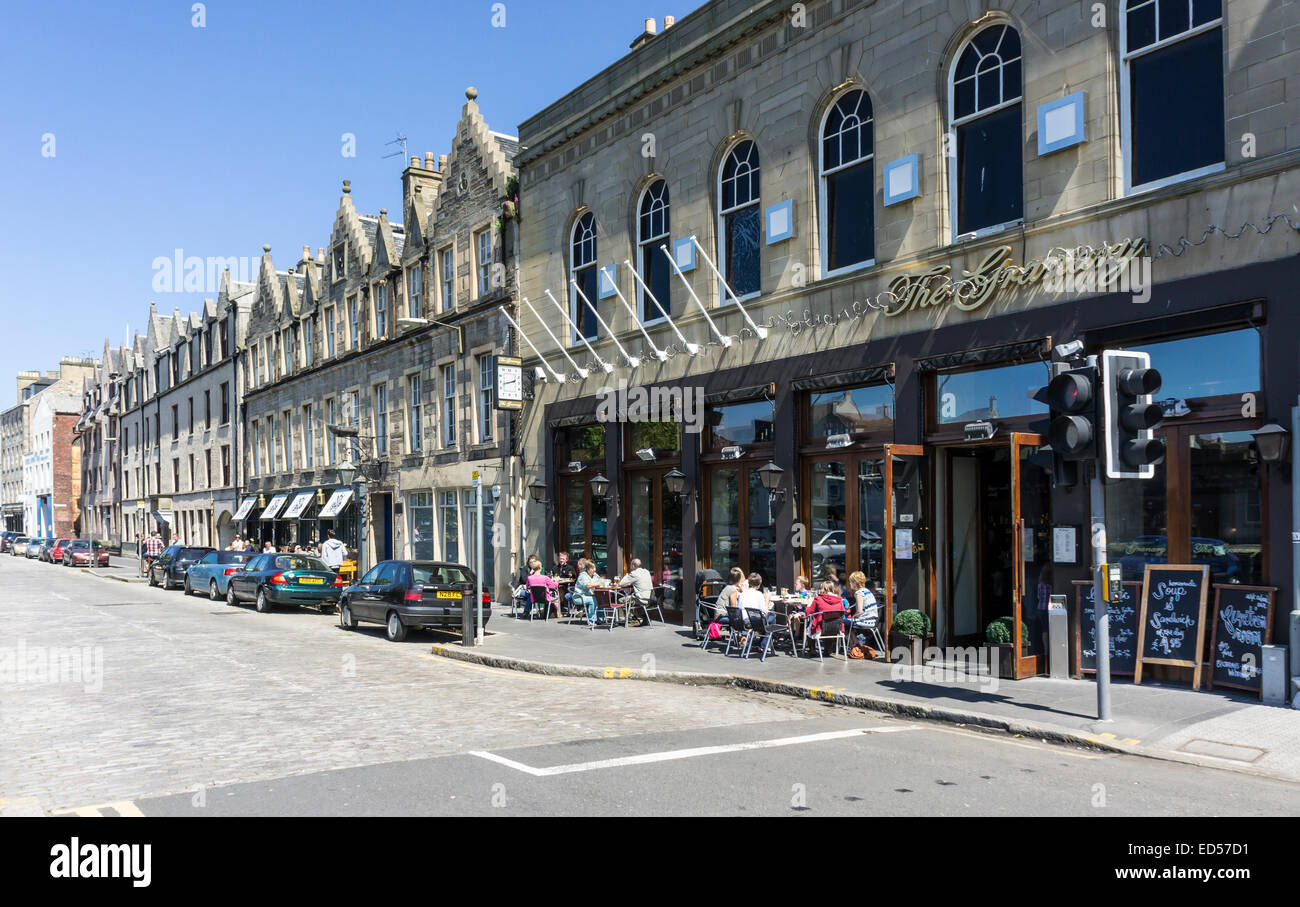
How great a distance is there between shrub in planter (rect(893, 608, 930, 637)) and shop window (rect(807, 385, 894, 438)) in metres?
2.86

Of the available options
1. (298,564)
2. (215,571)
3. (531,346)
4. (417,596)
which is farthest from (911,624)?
(215,571)

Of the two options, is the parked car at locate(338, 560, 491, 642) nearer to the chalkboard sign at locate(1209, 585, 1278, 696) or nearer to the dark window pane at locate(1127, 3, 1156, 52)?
the chalkboard sign at locate(1209, 585, 1278, 696)

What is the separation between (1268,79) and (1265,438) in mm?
3826

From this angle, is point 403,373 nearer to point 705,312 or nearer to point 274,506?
point 274,506

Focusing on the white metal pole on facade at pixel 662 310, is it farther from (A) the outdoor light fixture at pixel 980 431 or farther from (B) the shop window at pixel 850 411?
(A) the outdoor light fixture at pixel 980 431

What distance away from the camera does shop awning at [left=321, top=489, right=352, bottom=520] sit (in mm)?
34438

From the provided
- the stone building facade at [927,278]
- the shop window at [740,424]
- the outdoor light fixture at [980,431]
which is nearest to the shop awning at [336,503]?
the stone building facade at [927,278]

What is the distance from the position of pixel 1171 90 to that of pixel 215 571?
27.6 metres

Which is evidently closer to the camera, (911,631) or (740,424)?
(911,631)

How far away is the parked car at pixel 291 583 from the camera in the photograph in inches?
1001

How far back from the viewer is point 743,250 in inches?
720

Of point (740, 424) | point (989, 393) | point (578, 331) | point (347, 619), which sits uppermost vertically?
point (578, 331)

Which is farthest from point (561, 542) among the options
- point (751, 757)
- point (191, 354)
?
point (191, 354)

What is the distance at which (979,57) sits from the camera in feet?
46.5
